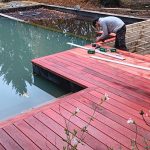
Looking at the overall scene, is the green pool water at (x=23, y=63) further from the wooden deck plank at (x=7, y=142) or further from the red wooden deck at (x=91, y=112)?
the wooden deck plank at (x=7, y=142)

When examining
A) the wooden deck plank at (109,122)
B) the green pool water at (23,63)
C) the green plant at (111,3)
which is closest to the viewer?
the wooden deck plank at (109,122)

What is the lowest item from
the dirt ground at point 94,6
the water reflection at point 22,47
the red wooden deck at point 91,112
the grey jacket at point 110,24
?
the water reflection at point 22,47

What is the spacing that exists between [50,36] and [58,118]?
600 cm

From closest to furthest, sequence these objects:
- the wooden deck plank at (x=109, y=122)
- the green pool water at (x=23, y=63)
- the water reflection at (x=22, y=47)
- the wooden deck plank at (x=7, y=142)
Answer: the wooden deck plank at (x=7, y=142), the wooden deck plank at (x=109, y=122), the green pool water at (x=23, y=63), the water reflection at (x=22, y=47)

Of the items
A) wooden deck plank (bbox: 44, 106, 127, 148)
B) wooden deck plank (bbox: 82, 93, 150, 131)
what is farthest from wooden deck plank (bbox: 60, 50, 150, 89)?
wooden deck plank (bbox: 44, 106, 127, 148)

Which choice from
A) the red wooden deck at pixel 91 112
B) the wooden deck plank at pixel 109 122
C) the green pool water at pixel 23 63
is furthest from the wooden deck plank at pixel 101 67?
the wooden deck plank at pixel 109 122

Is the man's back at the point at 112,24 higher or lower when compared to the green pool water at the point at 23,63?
higher

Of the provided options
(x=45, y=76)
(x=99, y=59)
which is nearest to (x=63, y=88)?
(x=45, y=76)

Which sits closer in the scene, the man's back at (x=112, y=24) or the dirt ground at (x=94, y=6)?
the man's back at (x=112, y=24)

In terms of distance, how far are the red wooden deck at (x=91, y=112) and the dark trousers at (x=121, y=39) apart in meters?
0.82

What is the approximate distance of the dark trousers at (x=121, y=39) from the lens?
6.59 metres

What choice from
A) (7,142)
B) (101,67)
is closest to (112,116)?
(7,142)

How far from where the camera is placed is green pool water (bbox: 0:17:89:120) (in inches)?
216

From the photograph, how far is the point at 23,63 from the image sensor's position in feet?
24.4
